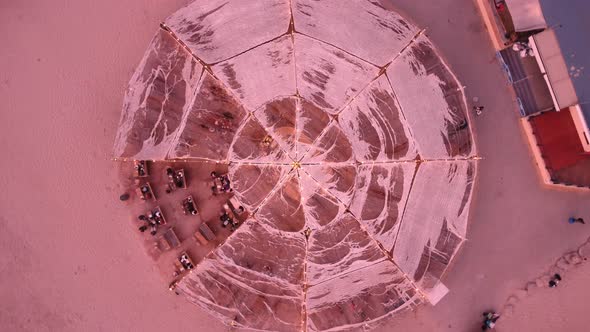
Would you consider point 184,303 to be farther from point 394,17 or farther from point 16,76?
point 394,17

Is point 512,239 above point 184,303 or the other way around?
the other way around

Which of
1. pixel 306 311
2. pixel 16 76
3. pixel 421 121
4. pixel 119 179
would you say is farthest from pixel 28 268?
pixel 421 121

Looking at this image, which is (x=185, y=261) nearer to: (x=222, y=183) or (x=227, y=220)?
(x=227, y=220)

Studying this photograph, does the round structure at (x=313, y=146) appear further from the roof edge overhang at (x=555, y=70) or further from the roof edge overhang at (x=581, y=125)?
the roof edge overhang at (x=581, y=125)

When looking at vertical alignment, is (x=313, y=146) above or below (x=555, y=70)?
above

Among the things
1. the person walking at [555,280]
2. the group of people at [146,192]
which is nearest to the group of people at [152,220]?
the group of people at [146,192]

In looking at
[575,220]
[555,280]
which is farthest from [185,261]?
[575,220]

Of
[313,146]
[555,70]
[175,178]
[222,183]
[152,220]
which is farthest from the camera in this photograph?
[152,220]
